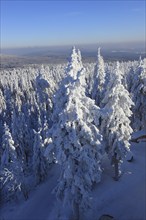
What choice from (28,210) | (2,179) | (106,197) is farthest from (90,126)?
(2,179)

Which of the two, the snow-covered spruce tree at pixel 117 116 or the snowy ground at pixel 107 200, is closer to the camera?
the snowy ground at pixel 107 200

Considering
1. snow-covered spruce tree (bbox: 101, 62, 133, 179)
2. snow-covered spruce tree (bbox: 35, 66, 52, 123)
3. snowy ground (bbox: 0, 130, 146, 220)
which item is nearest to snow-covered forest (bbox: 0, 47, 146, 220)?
snow-covered spruce tree (bbox: 101, 62, 133, 179)

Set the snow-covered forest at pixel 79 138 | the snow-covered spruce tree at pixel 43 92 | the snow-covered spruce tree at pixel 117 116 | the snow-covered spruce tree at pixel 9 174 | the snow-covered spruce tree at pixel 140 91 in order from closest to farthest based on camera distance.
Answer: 1. the snow-covered forest at pixel 79 138
2. the snow-covered spruce tree at pixel 117 116
3. the snow-covered spruce tree at pixel 9 174
4. the snow-covered spruce tree at pixel 140 91
5. the snow-covered spruce tree at pixel 43 92

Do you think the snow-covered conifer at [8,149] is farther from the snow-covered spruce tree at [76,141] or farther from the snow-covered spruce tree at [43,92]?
the snow-covered spruce tree at [43,92]

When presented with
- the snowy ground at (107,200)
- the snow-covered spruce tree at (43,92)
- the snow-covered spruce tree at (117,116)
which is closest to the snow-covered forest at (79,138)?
the snow-covered spruce tree at (117,116)

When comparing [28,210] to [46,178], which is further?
[46,178]

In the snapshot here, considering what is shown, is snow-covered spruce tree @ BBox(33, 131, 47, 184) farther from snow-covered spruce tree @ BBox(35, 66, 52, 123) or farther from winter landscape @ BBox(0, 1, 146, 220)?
snow-covered spruce tree @ BBox(35, 66, 52, 123)

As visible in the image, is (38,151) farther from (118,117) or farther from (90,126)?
(90,126)

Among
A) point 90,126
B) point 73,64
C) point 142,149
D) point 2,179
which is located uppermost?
point 73,64
